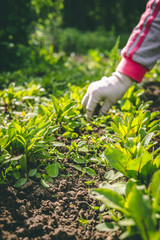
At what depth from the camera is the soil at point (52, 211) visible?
1.10 meters

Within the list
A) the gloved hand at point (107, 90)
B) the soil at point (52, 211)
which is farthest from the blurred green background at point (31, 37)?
the soil at point (52, 211)

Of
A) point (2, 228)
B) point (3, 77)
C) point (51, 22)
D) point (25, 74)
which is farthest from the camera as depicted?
point (51, 22)

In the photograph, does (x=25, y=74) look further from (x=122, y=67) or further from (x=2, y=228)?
(x=2, y=228)

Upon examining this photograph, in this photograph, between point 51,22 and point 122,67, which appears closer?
point 122,67

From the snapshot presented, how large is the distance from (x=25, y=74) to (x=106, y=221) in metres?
2.61

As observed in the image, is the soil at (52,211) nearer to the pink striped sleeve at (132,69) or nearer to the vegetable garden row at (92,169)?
the vegetable garden row at (92,169)

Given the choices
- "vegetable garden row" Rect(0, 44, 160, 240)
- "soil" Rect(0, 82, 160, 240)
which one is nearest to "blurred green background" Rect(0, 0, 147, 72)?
"vegetable garden row" Rect(0, 44, 160, 240)

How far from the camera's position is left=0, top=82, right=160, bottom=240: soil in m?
1.10

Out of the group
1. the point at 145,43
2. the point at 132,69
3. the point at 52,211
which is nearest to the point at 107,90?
the point at 132,69

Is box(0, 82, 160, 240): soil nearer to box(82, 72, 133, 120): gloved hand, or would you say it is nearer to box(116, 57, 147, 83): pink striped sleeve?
box(82, 72, 133, 120): gloved hand

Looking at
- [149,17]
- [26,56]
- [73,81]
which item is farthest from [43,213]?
[26,56]

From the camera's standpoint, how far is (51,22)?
4270 mm

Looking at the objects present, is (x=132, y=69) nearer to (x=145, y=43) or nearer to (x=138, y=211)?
(x=145, y=43)

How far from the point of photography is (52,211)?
124 cm
